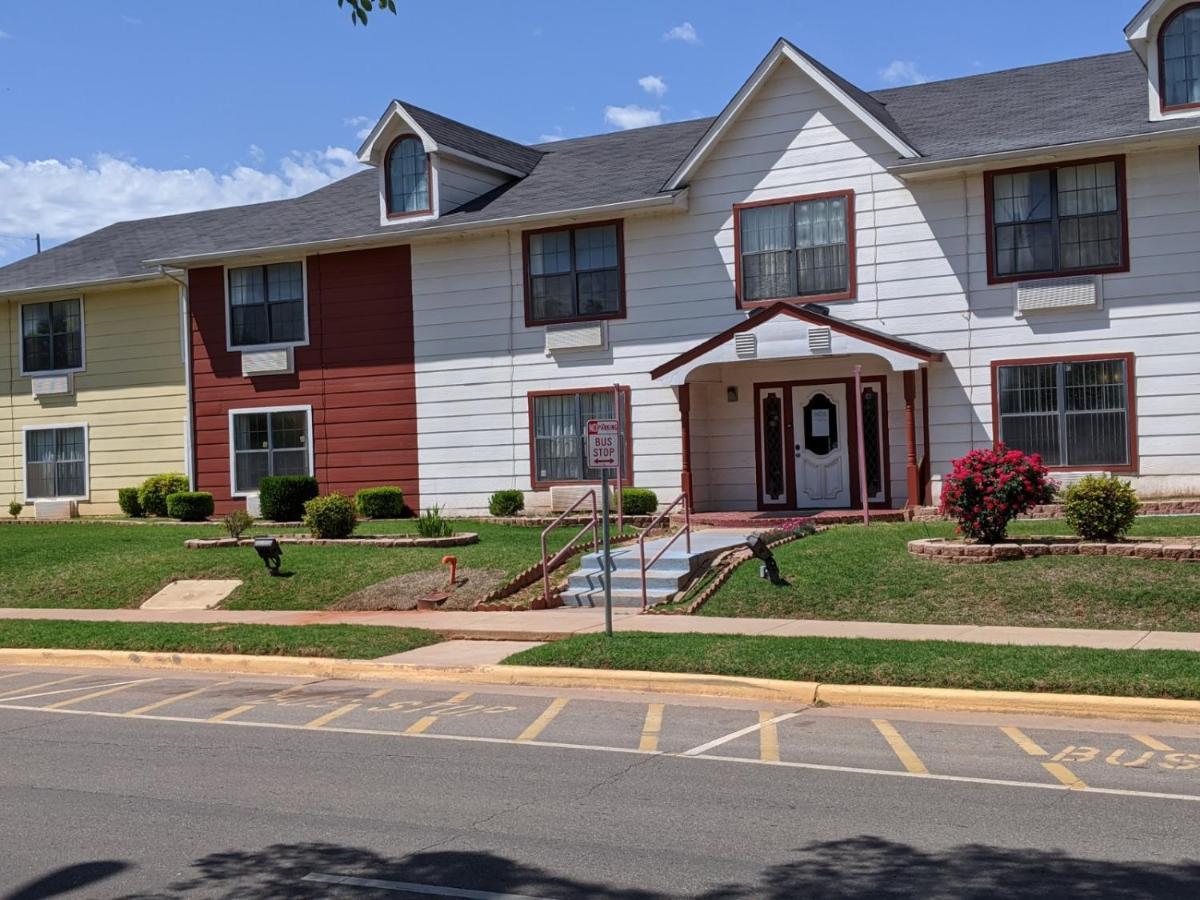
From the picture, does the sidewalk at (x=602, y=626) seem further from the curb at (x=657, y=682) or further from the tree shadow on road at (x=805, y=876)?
the tree shadow on road at (x=805, y=876)

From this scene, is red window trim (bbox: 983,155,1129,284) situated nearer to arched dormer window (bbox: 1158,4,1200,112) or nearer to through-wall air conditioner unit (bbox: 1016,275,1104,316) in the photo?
through-wall air conditioner unit (bbox: 1016,275,1104,316)

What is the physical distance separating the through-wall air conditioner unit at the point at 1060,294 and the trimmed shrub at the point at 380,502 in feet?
40.8

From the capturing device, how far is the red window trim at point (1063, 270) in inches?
850

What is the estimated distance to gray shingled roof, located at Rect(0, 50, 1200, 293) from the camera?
74.8 feet

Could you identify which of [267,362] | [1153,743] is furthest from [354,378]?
[1153,743]

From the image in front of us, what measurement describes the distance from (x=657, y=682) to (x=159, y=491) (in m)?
20.5

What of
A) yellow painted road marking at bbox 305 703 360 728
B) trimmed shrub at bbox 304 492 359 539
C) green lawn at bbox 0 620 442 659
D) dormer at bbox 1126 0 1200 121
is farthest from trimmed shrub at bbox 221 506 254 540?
dormer at bbox 1126 0 1200 121

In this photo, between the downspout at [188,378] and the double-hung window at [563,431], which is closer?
the double-hung window at [563,431]

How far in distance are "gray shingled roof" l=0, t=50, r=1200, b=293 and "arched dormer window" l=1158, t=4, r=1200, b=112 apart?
1.87ft

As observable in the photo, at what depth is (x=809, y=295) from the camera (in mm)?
23984

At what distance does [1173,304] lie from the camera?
70.2 feet

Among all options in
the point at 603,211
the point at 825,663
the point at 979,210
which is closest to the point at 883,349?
the point at 979,210

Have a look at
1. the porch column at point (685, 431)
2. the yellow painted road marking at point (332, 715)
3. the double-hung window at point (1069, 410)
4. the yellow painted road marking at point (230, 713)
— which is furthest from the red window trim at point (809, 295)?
the yellow painted road marking at point (230, 713)

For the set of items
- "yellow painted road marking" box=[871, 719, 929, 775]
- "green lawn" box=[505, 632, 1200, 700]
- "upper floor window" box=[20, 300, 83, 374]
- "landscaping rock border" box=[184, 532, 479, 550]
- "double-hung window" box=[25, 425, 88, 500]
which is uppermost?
"upper floor window" box=[20, 300, 83, 374]
